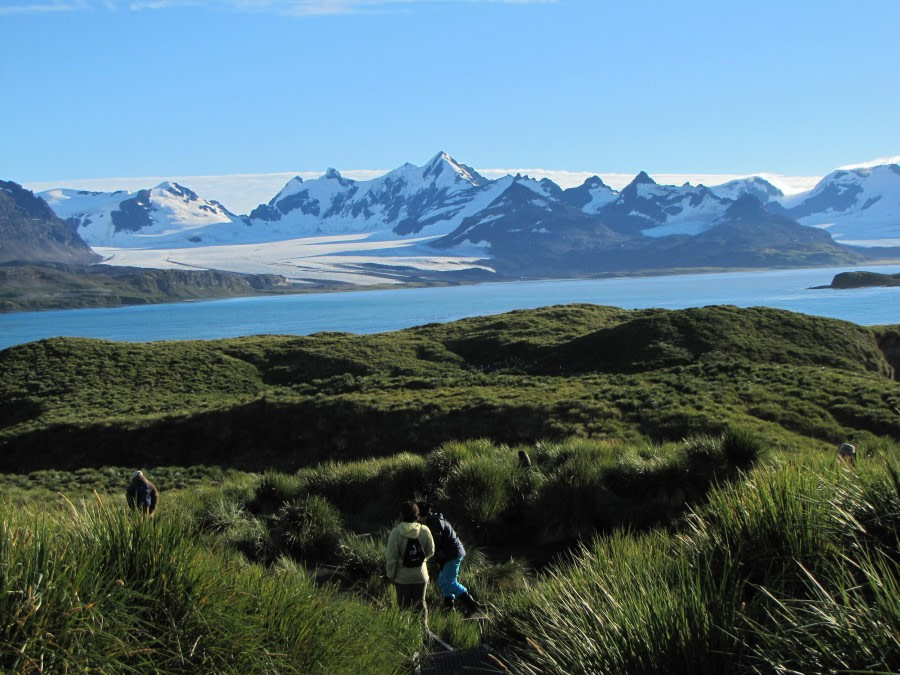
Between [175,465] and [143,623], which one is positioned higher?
[143,623]

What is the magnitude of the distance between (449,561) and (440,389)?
24.3 m

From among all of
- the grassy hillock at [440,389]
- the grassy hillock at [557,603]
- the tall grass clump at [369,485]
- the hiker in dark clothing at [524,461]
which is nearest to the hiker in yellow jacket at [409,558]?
the grassy hillock at [557,603]

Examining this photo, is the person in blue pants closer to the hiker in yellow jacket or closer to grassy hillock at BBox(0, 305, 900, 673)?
grassy hillock at BBox(0, 305, 900, 673)

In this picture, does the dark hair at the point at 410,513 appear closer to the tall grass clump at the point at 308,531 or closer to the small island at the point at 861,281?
the tall grass clump at the point at 308,531

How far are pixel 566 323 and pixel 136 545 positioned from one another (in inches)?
1873

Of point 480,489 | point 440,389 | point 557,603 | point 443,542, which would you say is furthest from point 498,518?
point 440,389

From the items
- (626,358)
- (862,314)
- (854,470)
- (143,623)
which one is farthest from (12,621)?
(862,314)

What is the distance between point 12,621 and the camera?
168 inches

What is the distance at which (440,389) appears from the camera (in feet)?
111

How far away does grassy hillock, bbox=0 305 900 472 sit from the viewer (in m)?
25.5

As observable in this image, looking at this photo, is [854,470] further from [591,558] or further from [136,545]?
[136,545]

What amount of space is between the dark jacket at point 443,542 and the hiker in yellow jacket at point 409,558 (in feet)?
1.70

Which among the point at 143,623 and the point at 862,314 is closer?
the point at 143,623

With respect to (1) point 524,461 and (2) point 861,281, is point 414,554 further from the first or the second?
(2) point 861,281
